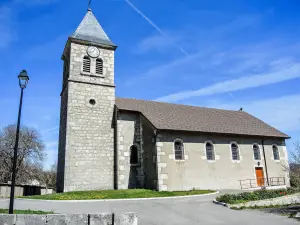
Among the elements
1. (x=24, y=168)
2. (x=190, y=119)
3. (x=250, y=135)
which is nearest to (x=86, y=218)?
(x=190, y=119)

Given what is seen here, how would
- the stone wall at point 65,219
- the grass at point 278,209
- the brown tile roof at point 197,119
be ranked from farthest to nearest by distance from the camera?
the brown tile roof at point 197,119, the grass at point 278,209, the stone wall at point 65,219

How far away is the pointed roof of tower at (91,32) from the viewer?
76.7 ft

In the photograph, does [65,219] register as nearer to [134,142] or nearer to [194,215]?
[194,215]

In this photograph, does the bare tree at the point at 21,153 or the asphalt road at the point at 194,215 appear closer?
the asphalt road at the point at 194,215

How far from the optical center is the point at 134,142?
21.3 m

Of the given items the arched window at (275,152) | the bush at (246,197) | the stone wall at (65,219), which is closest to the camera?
the stone wall at (65,219)

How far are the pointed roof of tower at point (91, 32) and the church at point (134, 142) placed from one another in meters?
0.09

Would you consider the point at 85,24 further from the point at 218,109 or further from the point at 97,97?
the point at 218,109

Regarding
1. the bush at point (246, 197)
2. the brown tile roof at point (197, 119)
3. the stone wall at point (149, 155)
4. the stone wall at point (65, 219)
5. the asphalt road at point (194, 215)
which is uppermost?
the brown tile roof at point (197, 119)

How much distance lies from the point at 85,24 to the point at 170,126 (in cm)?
1259

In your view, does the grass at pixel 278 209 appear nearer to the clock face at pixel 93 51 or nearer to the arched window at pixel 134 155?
the arched window at pixel 134 155

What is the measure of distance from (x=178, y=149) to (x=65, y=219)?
14214 millimetres

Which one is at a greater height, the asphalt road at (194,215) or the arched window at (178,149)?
the arched window at (178,149)

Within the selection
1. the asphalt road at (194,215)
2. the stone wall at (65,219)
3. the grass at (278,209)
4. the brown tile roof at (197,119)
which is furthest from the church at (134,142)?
the stone wall at (65,219)
